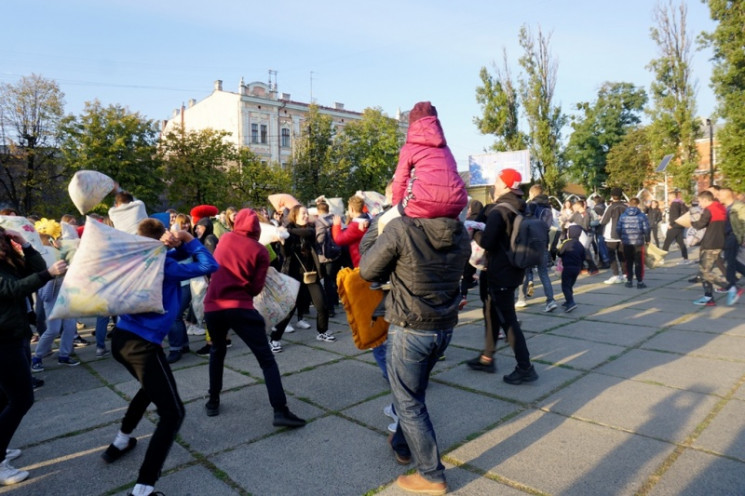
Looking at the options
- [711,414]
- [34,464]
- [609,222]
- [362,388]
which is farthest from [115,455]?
[609,222]

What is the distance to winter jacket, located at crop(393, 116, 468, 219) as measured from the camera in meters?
2.82

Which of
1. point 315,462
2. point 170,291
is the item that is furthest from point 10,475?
point 315,462

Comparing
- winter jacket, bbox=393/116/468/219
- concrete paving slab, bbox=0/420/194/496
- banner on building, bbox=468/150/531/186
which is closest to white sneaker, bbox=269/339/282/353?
concrete paving slab, bbox=0/420/194/496

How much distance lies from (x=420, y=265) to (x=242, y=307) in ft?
6.04

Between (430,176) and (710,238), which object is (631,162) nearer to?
(710,238)

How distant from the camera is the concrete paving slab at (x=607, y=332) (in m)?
6.17

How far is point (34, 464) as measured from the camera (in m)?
3.41

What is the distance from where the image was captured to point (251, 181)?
34344 mm

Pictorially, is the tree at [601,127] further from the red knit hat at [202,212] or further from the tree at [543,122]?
the red knit hat at [202,212]

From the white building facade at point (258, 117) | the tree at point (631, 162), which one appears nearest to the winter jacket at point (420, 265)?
the white building facade at point (258, 117)

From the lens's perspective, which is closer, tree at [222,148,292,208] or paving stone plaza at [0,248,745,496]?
paving stone plaza at [0,248,745,496]

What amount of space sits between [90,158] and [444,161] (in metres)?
30.3

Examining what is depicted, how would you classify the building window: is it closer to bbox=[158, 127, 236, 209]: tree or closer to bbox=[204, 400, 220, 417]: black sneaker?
bbox=[158, 127, 236, 209]: tree

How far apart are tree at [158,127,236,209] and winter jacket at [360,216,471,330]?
30.7 m
